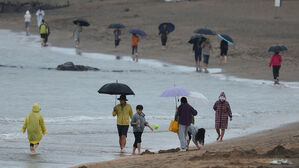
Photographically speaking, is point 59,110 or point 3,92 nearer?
point 59,110

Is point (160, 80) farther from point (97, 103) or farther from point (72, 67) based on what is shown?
point (97, 103)

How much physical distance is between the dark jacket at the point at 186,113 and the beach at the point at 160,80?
882mm

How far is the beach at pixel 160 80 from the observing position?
1263 centimetres

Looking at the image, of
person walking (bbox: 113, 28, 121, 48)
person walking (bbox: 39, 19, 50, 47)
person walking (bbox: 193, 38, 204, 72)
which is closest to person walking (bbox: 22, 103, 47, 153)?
person walking (bbox: 193, 38, 204, 72)

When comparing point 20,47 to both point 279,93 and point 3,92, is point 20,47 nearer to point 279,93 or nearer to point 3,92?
point 3,92

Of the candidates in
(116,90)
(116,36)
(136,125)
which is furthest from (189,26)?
(136,125)

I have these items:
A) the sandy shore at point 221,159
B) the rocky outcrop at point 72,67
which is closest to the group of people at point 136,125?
the sandy shore at point 221,159

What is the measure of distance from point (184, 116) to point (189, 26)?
2873cm

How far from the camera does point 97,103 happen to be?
69.9ft

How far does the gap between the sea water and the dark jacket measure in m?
1.10

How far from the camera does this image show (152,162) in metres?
11.0

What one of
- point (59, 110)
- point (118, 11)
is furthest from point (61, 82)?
point (118, 11)

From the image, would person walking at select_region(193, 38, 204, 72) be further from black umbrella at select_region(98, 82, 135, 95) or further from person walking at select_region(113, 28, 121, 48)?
black umbrella at select_region(98, 82, 135, 95)

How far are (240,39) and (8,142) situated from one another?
78.4ft
